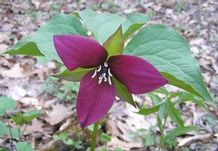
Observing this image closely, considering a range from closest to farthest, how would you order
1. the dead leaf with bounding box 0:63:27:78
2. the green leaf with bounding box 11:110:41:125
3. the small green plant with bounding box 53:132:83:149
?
the green leaf with bounding box 11:110:41:125 < the small green plant with bounding box 53:132:83:149 < the dead leaf with bounding box 0:63:27:78

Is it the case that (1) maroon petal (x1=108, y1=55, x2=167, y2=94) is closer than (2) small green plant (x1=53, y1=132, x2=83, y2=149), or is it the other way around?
(1) maroon petal (x1=108, y1=55, x2=167, y2=94)

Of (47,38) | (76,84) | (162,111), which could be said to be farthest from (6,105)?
(76,84)

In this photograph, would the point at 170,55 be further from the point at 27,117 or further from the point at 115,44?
the point at 27,117

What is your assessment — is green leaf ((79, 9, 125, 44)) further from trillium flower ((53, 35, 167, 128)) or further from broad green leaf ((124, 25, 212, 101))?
trillium flower ((53, 35, 167, 128))

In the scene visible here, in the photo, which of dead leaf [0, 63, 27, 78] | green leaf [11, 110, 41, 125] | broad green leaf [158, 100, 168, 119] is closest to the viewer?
broad green leaf [158, 100, 168, 119]

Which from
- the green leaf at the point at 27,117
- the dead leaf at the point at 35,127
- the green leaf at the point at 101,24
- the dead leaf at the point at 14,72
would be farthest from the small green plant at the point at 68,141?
the dead leaf at the point at 14,72

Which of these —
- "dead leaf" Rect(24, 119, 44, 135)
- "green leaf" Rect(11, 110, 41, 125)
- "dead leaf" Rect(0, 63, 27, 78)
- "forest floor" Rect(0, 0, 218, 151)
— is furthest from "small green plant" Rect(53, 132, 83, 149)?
"dead leaf" Rect(0, 63, 27, 78)

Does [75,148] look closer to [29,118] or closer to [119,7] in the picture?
[29,118]
